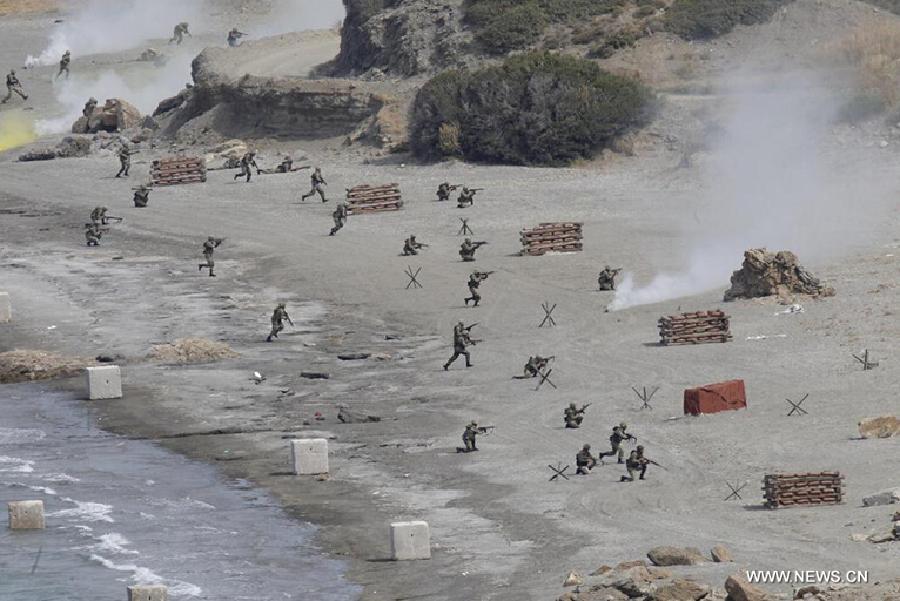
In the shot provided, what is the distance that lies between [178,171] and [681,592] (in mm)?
53350

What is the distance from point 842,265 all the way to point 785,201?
26.8 ft

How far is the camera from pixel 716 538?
108 ft

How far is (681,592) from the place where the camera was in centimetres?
2778

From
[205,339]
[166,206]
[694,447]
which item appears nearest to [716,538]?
[694,447]

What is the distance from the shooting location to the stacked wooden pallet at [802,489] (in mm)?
34312

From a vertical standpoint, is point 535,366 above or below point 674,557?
below

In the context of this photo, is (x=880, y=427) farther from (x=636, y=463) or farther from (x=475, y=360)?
(x=475, y=360)

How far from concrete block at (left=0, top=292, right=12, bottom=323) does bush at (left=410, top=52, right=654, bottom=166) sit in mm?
23200

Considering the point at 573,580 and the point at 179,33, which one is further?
the point at 179,33

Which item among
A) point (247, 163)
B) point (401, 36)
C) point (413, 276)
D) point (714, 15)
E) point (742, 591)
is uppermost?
point (714, 15)

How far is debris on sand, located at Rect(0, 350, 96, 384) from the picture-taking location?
51.2 meters

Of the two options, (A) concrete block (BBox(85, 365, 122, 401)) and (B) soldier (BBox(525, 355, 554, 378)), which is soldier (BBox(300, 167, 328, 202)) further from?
(B) soldier (BBox(525, 355, 554, 378))

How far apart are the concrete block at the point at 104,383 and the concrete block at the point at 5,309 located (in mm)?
9654

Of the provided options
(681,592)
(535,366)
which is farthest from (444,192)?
(681,592)
